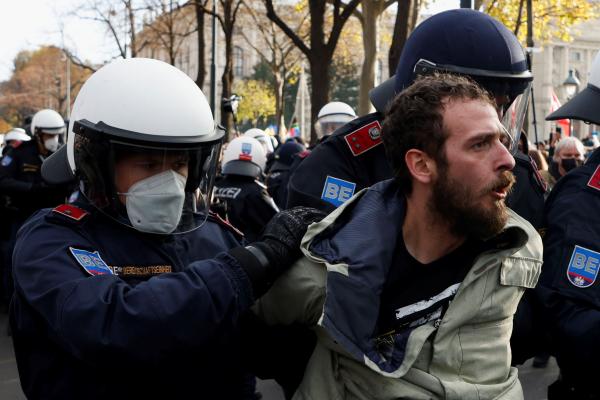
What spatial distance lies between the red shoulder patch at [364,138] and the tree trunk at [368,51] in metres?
13.5

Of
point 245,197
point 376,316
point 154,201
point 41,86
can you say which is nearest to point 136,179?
point 154,201

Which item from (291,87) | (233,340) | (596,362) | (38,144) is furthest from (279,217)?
(291,87)

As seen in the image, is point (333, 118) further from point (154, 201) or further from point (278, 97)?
point (278, 97)

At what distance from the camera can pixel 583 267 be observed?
2.28 meters

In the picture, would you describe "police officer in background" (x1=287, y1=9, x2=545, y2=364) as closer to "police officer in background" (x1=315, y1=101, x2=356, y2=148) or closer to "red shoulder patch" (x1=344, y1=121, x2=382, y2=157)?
"red shoulder patch" (x1=344, y1=121, x2=382, y2=157)

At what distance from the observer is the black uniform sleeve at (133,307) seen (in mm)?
1662

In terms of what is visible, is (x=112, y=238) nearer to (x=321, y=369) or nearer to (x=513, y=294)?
(x=321, y=369)

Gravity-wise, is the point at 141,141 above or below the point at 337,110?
above

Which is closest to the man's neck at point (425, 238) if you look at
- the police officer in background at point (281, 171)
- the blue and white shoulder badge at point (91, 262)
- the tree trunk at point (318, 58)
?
the blue and white shoulder badge at point (91, 262)

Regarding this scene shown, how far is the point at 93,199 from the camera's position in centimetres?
205

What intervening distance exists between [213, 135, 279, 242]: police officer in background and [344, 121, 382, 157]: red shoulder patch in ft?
12.5

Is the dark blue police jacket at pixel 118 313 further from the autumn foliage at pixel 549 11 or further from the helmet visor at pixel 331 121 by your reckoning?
the autumn foliage at pixel 549 11

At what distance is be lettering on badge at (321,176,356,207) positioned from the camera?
2.68 meters

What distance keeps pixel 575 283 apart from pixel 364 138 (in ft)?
2.82
